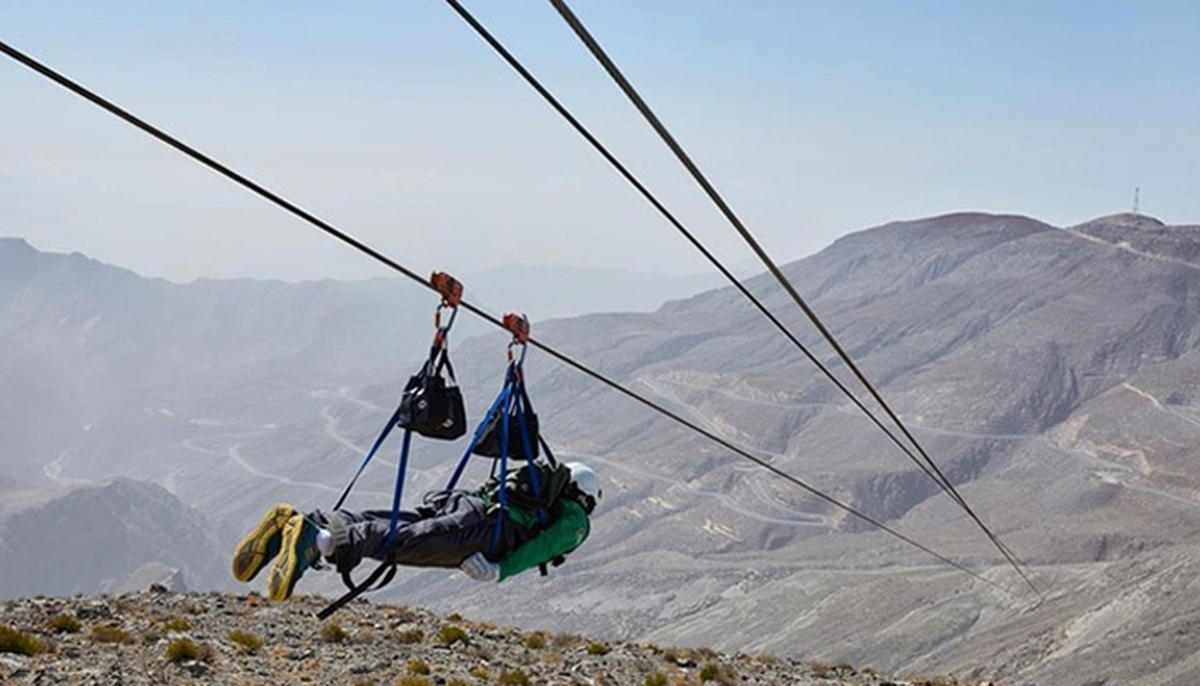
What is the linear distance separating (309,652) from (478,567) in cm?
1105

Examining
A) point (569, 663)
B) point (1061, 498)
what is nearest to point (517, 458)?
point (569, 663)

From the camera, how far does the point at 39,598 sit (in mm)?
22438

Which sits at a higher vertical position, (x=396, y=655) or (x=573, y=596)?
(x=396, y=655)

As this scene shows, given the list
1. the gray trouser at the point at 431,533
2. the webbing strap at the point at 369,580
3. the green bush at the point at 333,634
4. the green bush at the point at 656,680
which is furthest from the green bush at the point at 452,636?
the webbing strap at the point at 369,580

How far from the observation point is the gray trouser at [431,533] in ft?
29.4

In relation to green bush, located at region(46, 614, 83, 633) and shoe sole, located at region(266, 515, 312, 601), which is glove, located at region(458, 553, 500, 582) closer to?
shoe sole, located at region(266, 515, 312, 601)

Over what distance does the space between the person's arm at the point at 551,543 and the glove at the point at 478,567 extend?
0.16 m

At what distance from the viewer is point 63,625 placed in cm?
1920

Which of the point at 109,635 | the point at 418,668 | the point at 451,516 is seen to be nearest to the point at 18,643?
the point at 109,635

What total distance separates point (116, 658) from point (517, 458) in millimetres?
9743

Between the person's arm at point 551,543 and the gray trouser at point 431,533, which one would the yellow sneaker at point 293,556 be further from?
the person's arm at point 551,543

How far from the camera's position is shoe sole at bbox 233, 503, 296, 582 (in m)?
8.62

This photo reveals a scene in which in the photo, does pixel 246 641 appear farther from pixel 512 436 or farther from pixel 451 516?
pixel 451 516

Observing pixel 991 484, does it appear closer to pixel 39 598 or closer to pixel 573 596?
pixel 573 596
